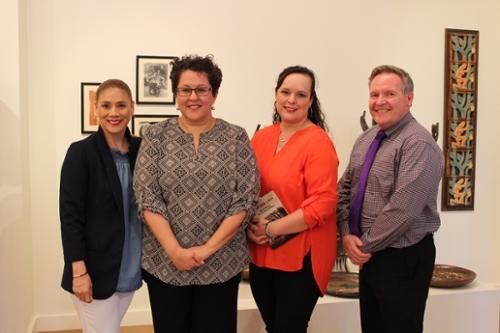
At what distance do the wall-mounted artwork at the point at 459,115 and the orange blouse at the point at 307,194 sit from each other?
7.63ft

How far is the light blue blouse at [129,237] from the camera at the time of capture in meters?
1.70

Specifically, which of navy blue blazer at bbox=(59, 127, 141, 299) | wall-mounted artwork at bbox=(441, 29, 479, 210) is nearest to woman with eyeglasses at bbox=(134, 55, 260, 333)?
navy blue blazer at bbox=(59, 127, 141, 299)

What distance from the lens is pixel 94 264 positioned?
1.66 metres

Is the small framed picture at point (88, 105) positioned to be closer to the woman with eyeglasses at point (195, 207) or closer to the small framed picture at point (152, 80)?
the small framed picture at point (152, 80)

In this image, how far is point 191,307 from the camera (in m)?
1.69

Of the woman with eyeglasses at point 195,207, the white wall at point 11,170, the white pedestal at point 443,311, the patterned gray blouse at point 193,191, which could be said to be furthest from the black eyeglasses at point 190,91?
the white wall at point 11,170

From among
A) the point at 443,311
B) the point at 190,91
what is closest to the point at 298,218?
the point at 190,91

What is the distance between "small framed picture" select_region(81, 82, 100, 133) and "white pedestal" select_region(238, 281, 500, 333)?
159 centimetres

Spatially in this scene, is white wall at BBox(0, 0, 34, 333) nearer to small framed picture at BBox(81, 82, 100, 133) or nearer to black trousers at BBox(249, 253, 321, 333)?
small framed picture at BBox(81, 82, 100, 133)

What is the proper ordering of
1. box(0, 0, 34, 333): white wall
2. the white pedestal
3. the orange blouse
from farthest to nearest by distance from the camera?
box(0, 0, 34, 333): white wall
the white pedestal
the orange blouse

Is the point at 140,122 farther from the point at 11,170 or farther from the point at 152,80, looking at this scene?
the point at 11,170

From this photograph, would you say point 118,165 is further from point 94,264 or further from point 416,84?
point 416,84

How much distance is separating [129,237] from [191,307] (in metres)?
0.35

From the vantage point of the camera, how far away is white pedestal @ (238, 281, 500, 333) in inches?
99.3
